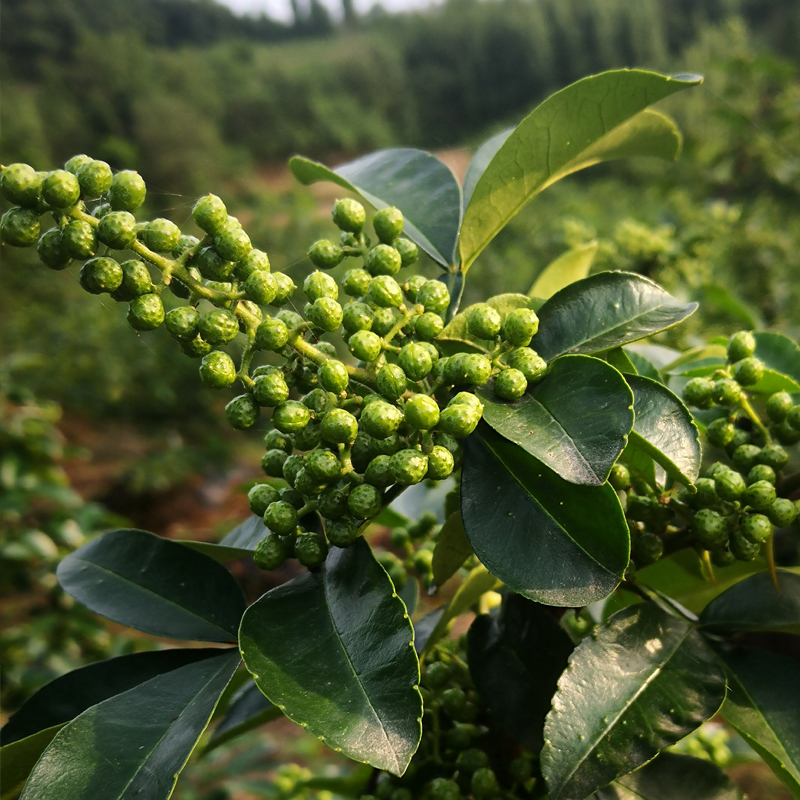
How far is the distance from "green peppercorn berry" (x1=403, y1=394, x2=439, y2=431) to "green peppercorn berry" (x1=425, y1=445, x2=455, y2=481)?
0.02 metres

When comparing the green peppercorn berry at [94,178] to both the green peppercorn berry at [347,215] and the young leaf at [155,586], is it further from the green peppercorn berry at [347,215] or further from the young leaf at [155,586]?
the young leaf at [155,586]

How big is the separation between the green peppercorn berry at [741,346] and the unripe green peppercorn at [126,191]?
1.86ft

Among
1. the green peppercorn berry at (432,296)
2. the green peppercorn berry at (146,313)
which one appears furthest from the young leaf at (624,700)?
the green peppercorn berry at (146,313)

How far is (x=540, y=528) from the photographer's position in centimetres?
50

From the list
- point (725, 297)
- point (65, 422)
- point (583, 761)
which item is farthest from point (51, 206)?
point (65, 422)

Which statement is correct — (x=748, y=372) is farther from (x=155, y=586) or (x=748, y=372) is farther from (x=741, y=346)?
(x=155, y=586)

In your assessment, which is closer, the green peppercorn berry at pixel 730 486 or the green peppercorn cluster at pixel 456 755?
the green peppercorn berry at pixel 730 486

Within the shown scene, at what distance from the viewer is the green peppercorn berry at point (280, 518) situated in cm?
55

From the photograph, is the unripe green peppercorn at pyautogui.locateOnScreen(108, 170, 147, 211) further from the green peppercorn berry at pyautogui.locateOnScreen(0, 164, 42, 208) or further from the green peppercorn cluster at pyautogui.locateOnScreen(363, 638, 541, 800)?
the green peppercorn cluster at pyautogui.locateOnScreen(363, 638, 541, 800)

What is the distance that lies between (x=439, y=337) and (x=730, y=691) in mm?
410

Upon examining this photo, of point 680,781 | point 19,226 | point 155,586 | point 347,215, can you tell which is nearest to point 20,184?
point 19,226

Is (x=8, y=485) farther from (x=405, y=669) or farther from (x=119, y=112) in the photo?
(x=119, y=112)

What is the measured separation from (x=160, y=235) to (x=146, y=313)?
0.06 m

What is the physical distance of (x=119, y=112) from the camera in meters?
13.9
